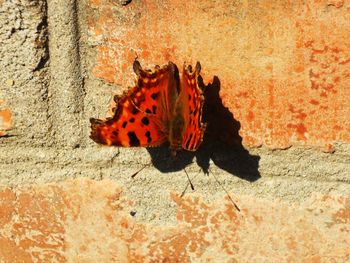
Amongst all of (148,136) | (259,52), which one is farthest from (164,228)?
(259,52)

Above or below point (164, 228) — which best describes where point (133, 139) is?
above

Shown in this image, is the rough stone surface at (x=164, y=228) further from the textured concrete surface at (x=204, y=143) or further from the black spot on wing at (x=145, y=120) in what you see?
the black spot on wing at (x=145, y=120)

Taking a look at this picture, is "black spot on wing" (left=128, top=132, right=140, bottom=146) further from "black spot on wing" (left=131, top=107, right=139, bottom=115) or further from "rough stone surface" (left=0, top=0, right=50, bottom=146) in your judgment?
"rough stone surface" (left=0, top=0, right=50, bottom=146)

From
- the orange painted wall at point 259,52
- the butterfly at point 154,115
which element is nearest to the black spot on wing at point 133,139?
the butterfly at point 154,115

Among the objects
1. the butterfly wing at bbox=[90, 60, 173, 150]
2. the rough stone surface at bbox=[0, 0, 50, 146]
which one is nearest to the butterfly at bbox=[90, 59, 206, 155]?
the butterfly wing at bbox=[90, 60, 173, 150]

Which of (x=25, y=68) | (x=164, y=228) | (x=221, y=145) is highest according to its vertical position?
(x=25, y=68)

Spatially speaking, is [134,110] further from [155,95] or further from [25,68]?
[25,68]
